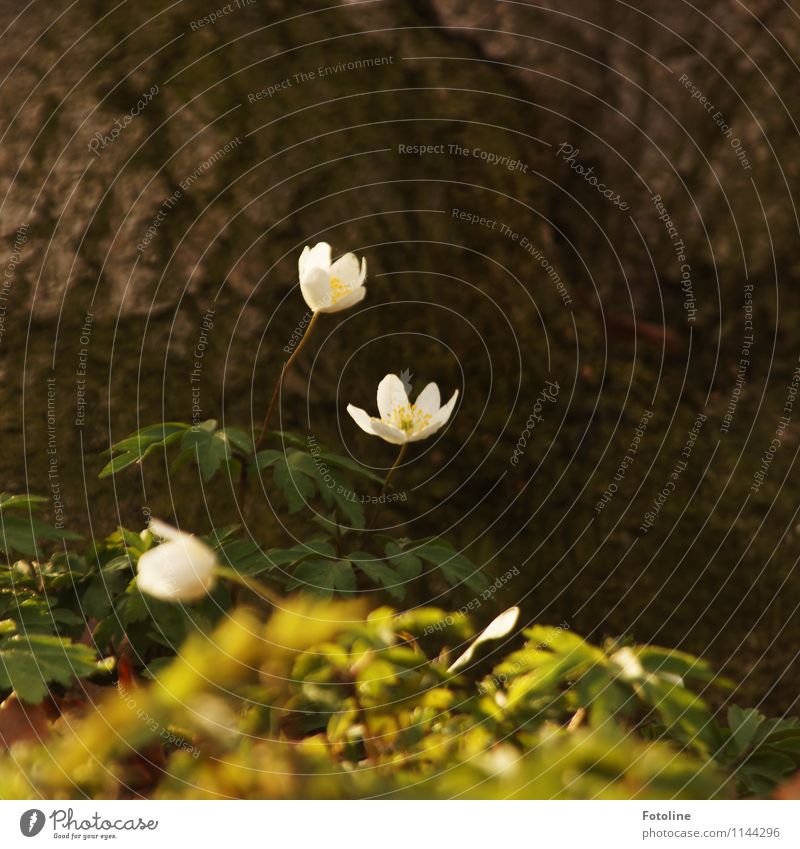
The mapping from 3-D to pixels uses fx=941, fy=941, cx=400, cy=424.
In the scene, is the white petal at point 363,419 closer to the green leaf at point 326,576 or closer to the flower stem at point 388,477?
the flower stem at point 388,477

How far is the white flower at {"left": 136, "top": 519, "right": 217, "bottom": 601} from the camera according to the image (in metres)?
0.86

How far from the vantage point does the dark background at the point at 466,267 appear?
5.11ft

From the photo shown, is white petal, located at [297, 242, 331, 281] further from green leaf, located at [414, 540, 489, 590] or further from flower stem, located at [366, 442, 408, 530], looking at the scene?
green leaf, located at [414, 540, 489, 590]

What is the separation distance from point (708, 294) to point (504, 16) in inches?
23.3

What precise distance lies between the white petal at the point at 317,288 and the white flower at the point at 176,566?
39 centimetres

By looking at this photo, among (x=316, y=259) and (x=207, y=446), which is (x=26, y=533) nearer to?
(x=207, y=446)

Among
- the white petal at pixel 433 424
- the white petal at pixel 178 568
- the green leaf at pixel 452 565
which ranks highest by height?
the white petal at pixel 433 424

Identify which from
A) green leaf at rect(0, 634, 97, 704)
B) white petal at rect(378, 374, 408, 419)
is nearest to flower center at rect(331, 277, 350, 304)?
white petal at rect(378, 374, 408, 419)

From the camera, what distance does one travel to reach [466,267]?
1591 millimetres

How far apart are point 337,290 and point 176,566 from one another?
0.45 meters

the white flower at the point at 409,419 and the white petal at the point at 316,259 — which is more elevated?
the white petal at the point at 316,259

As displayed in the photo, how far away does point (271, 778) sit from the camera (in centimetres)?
64

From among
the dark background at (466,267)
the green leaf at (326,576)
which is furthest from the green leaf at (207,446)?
the dark background at (466,267)

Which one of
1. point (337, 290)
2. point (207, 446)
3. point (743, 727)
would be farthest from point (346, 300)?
point (743, 727)
